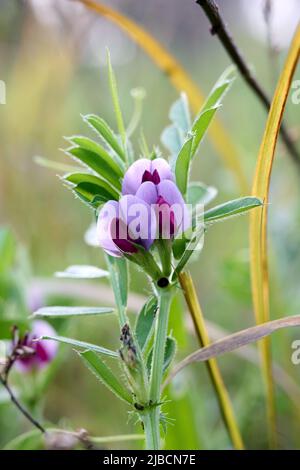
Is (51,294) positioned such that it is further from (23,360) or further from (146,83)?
(146,83)

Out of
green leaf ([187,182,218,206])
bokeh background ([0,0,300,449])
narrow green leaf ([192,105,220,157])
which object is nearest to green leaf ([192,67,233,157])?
narrow green leaf ([192,105,220,157])

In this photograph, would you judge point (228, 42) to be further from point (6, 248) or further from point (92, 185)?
point (6, 248)

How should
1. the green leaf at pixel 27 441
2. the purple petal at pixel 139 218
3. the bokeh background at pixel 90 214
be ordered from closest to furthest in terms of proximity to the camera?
the purple petal at pixel 139 218 → the green leaf at pixel 27 441 → the bokeh background at pixel 90 214

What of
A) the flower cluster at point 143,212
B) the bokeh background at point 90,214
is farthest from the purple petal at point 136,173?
the bokeh background at point 90,214

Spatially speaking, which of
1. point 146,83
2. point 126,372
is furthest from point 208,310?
point 126,372

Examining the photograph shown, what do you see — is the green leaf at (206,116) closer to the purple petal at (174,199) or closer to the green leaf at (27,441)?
the purple petal at (174,199)

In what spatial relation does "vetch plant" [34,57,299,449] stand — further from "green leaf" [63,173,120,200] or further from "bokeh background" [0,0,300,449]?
"bokeh background" [0,0,300,449]

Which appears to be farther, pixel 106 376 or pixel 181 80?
pixel 181 80

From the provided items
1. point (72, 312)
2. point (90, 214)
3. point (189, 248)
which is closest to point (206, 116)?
point (189, 248)
